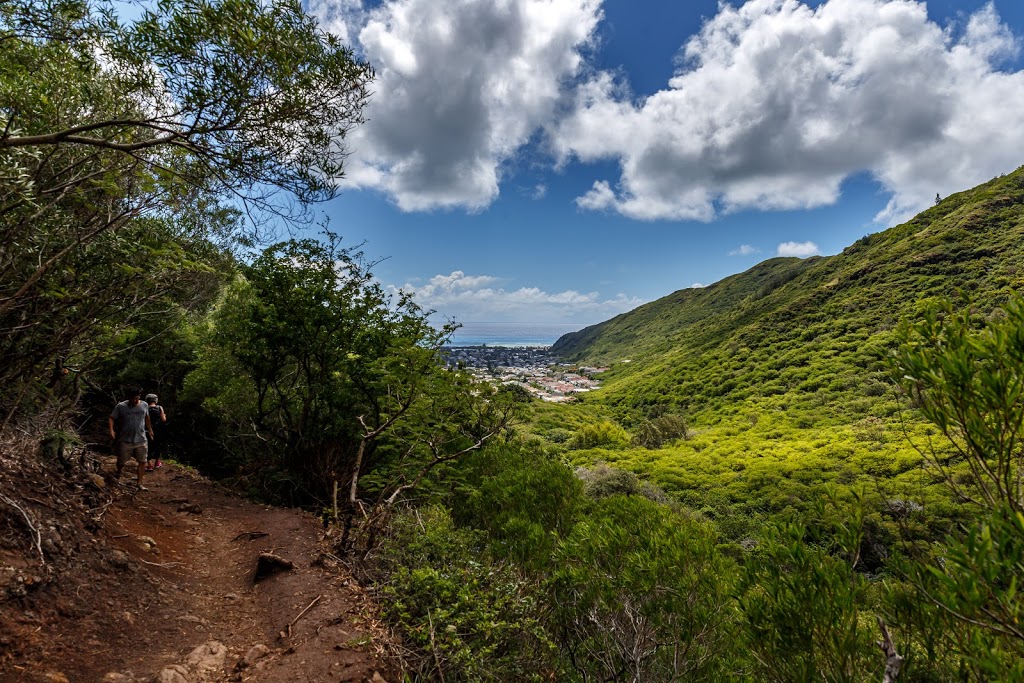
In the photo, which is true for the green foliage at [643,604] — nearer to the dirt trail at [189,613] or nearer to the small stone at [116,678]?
the dirt trail at [189,613]

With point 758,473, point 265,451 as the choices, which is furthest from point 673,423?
point 265,451

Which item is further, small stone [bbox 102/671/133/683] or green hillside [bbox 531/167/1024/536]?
green hillside [bbox 531/167/1024/536]

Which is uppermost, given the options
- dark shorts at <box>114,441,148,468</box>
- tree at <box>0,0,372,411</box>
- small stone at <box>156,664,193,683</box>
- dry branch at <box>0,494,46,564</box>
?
tree at <box>0,0,372,411</box>

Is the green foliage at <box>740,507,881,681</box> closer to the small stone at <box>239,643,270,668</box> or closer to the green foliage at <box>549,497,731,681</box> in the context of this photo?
the green foliage at <box>549,497,731,681</box>

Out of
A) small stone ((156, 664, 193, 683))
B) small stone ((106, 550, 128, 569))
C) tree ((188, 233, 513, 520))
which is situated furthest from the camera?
tree ((188, 233, 513, 520))

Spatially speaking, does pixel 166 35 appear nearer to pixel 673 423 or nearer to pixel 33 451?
pixel 33 451

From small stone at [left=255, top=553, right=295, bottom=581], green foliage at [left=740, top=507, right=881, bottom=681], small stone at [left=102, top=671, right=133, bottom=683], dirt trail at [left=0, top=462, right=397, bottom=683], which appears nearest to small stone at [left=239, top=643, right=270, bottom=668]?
dirt trail at [left=0, top=462, right=397, bottom=683]

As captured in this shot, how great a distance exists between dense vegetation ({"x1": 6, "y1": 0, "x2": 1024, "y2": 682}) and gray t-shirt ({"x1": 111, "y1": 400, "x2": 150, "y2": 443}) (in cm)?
74

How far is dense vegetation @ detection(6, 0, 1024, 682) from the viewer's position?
246 cm

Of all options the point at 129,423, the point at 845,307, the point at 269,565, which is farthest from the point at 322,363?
the point at 845,307

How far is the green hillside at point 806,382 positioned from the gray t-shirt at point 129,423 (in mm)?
27955

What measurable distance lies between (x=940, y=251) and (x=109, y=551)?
109637 millimetres

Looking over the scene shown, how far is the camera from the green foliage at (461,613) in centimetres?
417

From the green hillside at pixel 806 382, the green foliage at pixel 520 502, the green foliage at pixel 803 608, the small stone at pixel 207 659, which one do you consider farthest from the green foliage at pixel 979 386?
the green hillside at pixel 806 382
